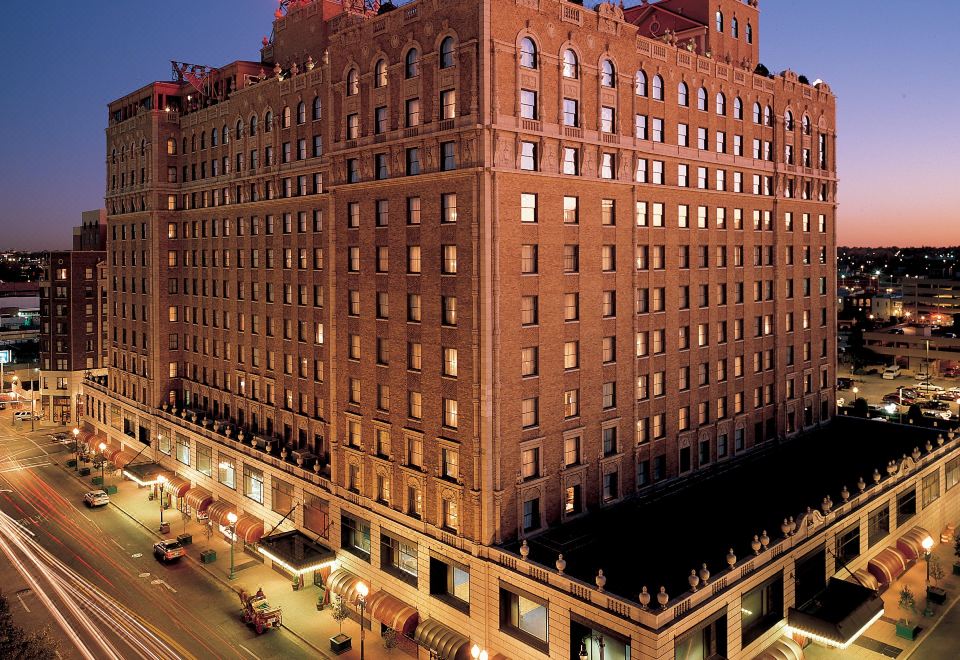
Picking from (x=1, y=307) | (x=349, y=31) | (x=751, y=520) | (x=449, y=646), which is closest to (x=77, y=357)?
(x=349, y=31)

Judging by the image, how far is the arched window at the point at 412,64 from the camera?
42.3 m

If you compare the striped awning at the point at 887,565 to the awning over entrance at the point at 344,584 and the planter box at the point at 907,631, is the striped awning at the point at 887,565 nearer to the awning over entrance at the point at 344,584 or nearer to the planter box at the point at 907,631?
the planter box at the point at 907,631

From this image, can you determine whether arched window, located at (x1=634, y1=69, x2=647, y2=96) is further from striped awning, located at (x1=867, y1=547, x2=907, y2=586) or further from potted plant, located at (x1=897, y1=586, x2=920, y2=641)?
potted plant, located at (x1=897, y1=586, x2=920, y2=641)

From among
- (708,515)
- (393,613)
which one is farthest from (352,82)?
(708,515)

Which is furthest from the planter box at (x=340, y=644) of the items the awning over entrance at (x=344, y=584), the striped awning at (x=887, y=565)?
the striped awning at (x=887, y=565)

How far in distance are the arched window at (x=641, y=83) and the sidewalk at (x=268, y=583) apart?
3802 centimetres

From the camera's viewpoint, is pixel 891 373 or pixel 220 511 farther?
pixel 891 373

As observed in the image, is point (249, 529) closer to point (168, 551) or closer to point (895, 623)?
point (168, 551)

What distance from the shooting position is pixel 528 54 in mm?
40531

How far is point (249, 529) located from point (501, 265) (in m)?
32.7

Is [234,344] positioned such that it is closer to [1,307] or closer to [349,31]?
[349,31]

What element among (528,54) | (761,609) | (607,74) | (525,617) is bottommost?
(761,609)

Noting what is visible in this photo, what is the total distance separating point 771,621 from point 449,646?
17.5 m

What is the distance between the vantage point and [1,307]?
7589 inches
